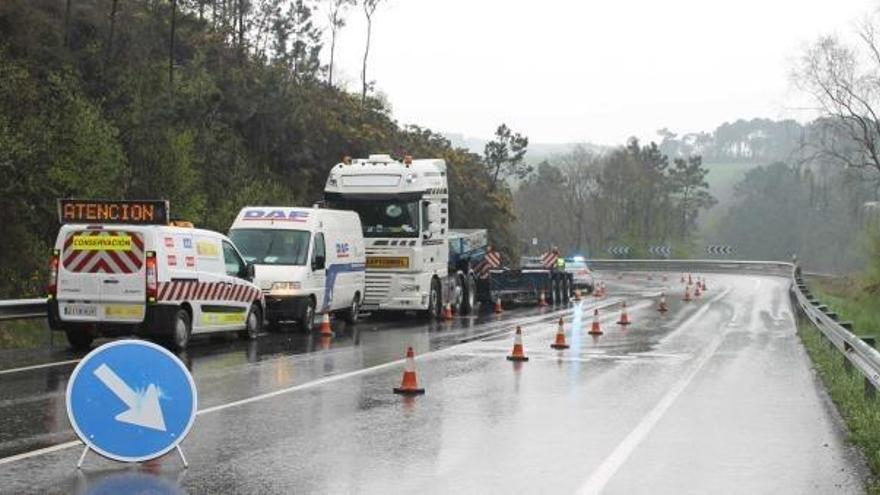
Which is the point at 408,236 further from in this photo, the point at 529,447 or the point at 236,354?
the point at 529,447

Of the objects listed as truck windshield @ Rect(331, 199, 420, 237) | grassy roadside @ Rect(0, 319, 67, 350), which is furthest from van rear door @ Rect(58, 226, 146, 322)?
truck windshield @ Rect(331, 199, 420, 237)

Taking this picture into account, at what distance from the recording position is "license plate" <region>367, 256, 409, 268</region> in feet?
85.4

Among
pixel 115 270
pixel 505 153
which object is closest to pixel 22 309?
pixel 115 270

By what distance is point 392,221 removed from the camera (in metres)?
26.2

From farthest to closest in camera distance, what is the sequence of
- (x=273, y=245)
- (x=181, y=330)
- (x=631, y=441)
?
(x=273, y=245)
(x=181, y=330)
(x=631, y=441)

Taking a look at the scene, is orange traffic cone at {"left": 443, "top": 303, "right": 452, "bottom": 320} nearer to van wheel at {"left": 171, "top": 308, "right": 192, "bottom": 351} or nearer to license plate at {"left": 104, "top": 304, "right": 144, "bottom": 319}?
van wheel at {"left": 171, "top": 308, "right": 192, "bottom": 351}

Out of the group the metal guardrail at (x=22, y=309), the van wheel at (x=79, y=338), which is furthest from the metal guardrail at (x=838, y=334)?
the metal guardrail at (x=22, y=309)

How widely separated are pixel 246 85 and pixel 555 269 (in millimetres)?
16403

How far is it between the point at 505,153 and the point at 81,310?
220 feet

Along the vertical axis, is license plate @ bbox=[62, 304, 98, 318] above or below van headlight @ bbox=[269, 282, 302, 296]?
below

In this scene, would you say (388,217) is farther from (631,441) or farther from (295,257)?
(631,441)

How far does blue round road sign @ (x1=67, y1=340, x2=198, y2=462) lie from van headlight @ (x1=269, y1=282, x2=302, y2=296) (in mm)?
13124

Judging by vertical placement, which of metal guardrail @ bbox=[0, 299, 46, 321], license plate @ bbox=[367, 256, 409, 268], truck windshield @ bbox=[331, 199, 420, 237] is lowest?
metal guardrail @ bbox=[0, 299, 46, 321]

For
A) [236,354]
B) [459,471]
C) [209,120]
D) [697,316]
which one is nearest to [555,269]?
[697,316]
